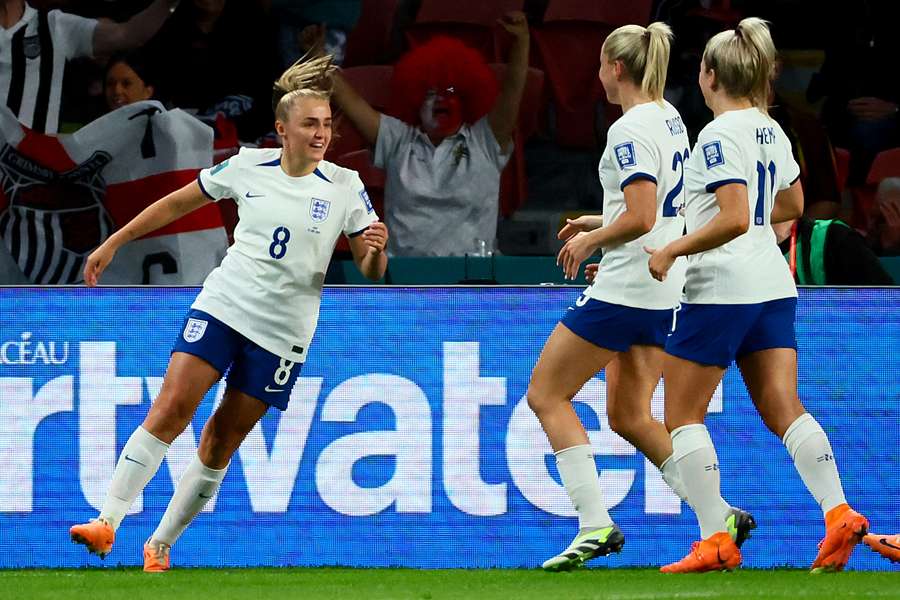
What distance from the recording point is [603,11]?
32.8ft

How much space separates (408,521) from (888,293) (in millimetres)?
2274

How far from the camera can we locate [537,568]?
6.48m

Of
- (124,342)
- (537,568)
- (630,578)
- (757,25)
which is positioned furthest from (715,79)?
(124,342)

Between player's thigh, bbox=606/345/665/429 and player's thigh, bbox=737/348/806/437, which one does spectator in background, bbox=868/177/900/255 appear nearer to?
player's thigh, bbox=606/345/665/429

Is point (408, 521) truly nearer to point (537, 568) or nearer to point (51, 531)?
point (537, 568)

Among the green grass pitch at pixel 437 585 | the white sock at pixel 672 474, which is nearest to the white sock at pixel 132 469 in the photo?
the green grass pitch at pixel 437 585

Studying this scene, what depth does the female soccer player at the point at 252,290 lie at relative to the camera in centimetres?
598

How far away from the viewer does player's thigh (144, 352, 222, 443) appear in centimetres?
594

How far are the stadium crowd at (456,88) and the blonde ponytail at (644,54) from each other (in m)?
3.81

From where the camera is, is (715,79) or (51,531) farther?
(51,531)

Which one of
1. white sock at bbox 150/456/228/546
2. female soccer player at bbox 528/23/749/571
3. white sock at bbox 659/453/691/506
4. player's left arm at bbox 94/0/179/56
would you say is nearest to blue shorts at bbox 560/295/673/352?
female soccer player at bbox 528/23/749/571

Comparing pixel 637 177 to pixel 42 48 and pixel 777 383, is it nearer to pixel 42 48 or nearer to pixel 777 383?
pixel 777 383

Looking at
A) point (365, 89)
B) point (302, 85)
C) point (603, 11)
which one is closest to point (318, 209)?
point (302, 85)

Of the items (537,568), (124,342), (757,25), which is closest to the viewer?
(757,25)
